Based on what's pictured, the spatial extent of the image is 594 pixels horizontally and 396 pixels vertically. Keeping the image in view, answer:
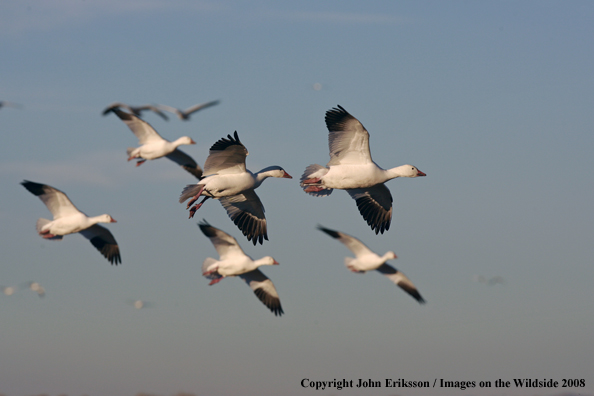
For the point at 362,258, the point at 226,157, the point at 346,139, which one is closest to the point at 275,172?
the point at 226,157

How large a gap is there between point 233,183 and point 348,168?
2.35 meters

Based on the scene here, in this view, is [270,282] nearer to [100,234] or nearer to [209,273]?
[209,273]

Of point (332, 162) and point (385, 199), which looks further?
point (385, 199)

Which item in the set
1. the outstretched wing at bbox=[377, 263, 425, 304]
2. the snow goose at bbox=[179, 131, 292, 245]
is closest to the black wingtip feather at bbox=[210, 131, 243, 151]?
the snow goose at bbox=[179, 131, 292, 245]

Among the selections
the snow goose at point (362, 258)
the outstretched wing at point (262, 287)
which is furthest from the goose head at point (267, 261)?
the snow goose at point (362, 258)

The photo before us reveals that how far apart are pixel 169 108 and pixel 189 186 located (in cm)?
216

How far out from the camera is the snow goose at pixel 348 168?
15.5m

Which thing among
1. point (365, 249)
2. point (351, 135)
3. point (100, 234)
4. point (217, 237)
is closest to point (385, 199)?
point (365, 249)

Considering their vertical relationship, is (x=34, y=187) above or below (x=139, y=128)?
below

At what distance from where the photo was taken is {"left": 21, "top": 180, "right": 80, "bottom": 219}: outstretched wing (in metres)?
17.3

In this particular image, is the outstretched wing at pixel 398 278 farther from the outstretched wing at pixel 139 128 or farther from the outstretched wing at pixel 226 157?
the outstretched wing at pixel 139 128

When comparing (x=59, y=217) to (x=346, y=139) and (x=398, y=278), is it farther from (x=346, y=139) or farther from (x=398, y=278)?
(x=398, y=278)

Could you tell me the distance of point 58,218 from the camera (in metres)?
17.6

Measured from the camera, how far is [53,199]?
1739 centimetres
